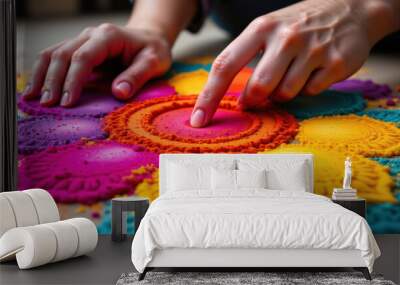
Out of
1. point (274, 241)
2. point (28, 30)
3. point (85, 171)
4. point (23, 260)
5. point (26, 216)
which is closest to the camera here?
point (274, 241)

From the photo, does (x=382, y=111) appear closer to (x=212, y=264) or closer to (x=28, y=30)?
(x=212, y=264)

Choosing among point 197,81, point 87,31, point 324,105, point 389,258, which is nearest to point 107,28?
point 87,31

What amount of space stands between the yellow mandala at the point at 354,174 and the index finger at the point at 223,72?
44 cm

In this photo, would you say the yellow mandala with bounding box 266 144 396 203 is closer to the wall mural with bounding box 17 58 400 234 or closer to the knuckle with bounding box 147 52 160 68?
the wall mural with bounding box 17 58 400 234

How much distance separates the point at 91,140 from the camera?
3.58 m

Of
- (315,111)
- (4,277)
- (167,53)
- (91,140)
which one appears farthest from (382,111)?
(4,277)

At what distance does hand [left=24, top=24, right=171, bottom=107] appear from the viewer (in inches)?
144

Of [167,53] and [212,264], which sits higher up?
[167,53]

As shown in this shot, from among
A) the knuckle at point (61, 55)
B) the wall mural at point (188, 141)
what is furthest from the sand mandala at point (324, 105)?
the knuckle at point (61, 55)

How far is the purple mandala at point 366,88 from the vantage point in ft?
12.1

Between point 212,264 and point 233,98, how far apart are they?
1258 mm

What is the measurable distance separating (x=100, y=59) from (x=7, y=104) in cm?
60

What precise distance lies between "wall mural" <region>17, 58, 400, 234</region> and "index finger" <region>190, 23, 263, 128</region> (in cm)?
6

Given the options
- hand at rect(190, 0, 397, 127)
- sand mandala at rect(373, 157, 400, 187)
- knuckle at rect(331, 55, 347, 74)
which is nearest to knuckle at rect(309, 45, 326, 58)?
hand at rect(190, 0, 397, 127)
